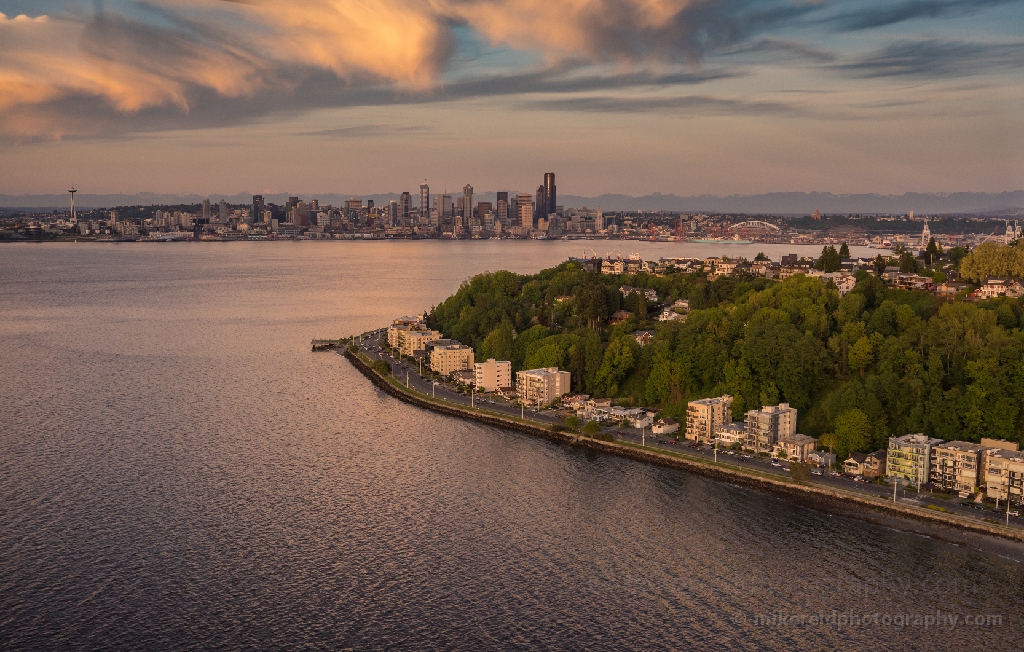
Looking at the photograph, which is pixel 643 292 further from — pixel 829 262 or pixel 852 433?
pixel 852 433

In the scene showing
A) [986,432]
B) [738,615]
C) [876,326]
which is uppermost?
Result: [876,326]

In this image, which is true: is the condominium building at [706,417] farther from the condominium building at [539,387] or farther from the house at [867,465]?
the condominium building at [539,387]

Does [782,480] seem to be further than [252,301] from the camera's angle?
No

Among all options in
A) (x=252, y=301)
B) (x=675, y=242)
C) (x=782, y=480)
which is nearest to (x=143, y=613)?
(x=782, y=480)

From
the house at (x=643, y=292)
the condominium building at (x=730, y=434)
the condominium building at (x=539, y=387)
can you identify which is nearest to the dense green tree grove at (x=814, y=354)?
the condominium building at (x=539, y=387)

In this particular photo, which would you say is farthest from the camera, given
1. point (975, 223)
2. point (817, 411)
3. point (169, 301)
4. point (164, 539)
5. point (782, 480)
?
point (975, 223)

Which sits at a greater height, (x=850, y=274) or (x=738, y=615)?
(x=850, y=274)

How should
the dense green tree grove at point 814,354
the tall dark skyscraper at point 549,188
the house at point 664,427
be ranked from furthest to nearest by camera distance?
the tall dark skyscraper at point 549,188 < the house at point 664,427 < the dense green tree grove at point 814,354

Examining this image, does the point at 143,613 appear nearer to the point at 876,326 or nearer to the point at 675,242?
the point at 876,326
